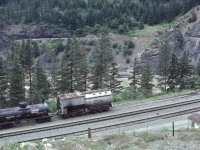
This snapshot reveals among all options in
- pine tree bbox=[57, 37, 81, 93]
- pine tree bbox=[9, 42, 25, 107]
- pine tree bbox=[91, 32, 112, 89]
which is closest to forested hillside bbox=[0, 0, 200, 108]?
pine tree bbox=[91, 32, 112, 89]

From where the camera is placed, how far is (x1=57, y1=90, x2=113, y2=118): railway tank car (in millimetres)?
37031

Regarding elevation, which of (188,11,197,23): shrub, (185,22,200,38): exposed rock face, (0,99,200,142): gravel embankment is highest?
(188,11,197,23): shrub

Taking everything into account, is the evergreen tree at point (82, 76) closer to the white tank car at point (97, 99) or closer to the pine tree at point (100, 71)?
the pine tree at point (100, 71)

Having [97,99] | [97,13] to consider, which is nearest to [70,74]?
[97,99]

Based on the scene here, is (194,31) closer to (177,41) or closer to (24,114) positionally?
(177,41)

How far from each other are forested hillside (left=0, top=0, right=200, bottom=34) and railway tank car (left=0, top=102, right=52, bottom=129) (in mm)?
104293

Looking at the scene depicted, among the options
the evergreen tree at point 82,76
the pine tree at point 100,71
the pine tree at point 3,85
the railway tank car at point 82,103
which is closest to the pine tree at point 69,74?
the evergreen tree at point 82,76

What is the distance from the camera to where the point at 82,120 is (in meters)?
35.1

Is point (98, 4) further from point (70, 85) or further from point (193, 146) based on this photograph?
point (193, 146)

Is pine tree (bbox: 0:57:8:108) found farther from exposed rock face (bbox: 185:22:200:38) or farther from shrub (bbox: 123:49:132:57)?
exposed rock face (bbox: 185:22:200:38)

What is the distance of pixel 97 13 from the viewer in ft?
473

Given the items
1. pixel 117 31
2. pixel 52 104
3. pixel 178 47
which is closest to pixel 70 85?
pixel 52 104

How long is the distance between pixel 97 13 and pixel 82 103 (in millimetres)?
109100

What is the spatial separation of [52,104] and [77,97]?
18.0 feet
